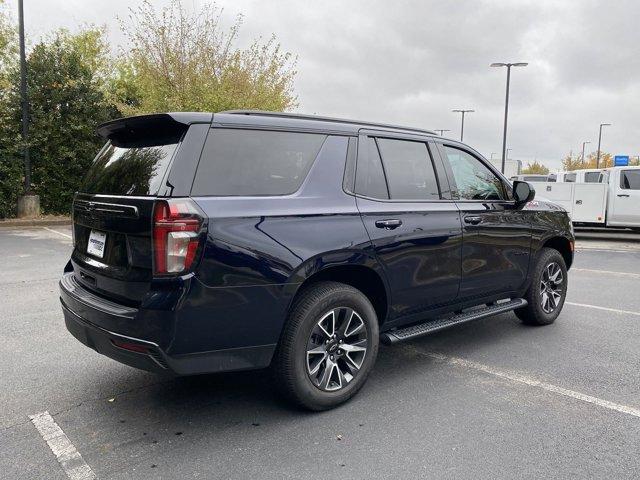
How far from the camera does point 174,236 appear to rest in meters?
2.71

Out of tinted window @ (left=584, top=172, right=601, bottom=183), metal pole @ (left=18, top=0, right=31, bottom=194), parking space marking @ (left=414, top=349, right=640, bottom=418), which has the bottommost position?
parking space marking @ (left=414, top=349, right=640, bottom=418)

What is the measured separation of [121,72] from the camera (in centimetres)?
2047

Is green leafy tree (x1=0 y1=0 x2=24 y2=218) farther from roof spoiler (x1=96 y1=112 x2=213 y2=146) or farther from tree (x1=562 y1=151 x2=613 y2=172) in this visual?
tree (x1=562 y1=151 x2=613 y2=172)

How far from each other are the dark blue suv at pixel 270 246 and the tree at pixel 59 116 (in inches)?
517

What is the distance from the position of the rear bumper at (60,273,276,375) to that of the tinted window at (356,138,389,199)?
1.28 m

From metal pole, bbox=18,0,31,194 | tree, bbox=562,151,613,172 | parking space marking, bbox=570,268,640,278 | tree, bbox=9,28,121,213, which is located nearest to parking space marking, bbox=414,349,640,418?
parking space marking, bbox=570,268,640,278

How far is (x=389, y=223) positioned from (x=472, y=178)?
134 cm

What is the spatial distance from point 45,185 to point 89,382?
1338 centimetres

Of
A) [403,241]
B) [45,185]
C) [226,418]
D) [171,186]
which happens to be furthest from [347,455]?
[45,185]

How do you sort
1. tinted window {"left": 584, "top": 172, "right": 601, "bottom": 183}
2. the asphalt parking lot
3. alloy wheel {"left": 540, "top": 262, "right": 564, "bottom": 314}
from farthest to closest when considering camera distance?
tinted window {"left": 584, "top": 172, "right": 601, "bottom": 183} < alloy wheel {"left": 540, "top": 262, "right": 564, "bottom": 314} < the asphalt parking lot

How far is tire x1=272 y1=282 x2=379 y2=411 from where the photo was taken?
316 centimetres

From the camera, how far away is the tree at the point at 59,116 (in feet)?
48.4

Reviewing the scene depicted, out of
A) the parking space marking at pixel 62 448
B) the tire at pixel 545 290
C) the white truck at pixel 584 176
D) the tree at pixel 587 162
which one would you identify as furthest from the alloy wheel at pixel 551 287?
the tree at pixel 587 162

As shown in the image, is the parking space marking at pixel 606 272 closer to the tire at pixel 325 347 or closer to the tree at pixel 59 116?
the tire at pixel 325 347
